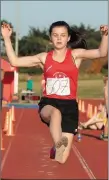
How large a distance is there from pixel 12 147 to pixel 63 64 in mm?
11619

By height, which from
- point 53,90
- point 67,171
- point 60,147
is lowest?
point 67,171

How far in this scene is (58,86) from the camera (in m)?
5.09

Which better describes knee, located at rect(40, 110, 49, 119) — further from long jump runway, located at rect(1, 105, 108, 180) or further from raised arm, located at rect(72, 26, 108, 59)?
long jump runway, located at rect(1, 105, 108, 180)

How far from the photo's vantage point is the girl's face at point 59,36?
491cm

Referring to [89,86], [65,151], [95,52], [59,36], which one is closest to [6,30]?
[59,36]

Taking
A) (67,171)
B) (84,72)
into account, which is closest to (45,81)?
(67,171)

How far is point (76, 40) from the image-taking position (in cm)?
516

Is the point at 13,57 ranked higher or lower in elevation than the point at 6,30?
lower

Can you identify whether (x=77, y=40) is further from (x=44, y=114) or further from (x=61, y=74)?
(x=44, y=114)

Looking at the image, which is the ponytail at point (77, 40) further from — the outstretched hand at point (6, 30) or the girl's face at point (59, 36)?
the outstretched hand at point (6, 30)

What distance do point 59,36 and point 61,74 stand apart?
32cm

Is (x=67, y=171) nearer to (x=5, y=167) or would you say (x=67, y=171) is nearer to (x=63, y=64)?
(x=5, y=167)

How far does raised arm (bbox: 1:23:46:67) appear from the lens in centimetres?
499

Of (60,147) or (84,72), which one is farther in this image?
(84,72)
